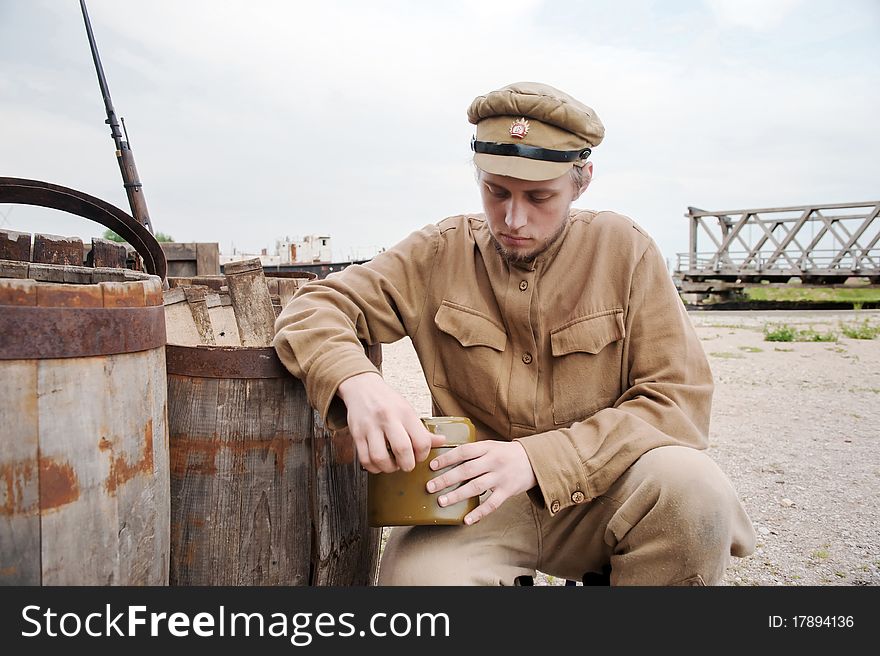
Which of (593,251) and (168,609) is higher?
(593,251)

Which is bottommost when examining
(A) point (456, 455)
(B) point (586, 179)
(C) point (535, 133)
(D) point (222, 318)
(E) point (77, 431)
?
(A) point (456, 455)

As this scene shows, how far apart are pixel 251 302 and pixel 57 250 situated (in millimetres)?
1215

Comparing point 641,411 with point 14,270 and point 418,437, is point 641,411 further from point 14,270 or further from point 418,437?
point 14,270

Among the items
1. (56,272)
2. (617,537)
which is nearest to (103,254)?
(56,272)

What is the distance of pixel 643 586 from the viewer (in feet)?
6.17

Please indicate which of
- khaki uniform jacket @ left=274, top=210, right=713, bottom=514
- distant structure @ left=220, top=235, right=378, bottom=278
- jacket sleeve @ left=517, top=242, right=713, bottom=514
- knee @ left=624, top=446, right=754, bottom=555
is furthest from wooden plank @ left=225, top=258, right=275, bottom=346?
distant structure @ left=220, top=235, right=378, bottom=278

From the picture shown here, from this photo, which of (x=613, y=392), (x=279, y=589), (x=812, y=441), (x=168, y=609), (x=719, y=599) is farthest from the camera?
(x=812, y=441)

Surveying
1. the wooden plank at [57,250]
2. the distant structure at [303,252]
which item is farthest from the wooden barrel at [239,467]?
the distant structure at [303,252]

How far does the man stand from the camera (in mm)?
1876

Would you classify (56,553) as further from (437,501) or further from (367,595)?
(437,501)

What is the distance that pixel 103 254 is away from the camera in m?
3.80

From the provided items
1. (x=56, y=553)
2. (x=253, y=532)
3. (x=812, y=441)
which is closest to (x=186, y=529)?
(x=253, y=532)

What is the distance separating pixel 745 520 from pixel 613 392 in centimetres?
52

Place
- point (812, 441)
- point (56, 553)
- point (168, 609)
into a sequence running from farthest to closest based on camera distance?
point (812, 441)
point (168, 609)
point (56, 553)
